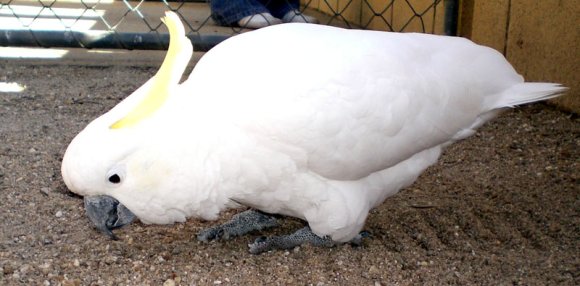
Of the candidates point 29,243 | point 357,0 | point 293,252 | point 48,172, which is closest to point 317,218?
point 293,252

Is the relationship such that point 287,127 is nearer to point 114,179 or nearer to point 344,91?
point 344,91

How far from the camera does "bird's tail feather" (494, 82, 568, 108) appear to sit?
2363 millimetres

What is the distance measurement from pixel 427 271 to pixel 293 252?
41 cm

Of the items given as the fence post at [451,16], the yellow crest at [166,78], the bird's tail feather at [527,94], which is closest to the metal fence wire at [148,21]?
the fence post at [451,16]

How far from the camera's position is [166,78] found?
1.97 meters

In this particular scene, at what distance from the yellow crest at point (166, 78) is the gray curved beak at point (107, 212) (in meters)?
0.23

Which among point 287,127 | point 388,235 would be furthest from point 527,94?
point 287,127

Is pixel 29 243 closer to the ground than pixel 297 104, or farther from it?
closer to the ground

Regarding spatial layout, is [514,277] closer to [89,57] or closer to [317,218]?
[317,218]

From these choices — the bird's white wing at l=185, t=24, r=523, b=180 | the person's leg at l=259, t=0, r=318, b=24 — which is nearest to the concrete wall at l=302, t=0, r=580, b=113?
the bird's white wing at l=185, t=24, r=523, b=180

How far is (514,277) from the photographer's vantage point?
6.90 ft

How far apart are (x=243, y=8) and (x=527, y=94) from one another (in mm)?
3065

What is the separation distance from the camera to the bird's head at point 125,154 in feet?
6.25

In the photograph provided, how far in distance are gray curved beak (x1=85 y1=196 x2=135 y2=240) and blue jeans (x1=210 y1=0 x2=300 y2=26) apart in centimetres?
317
